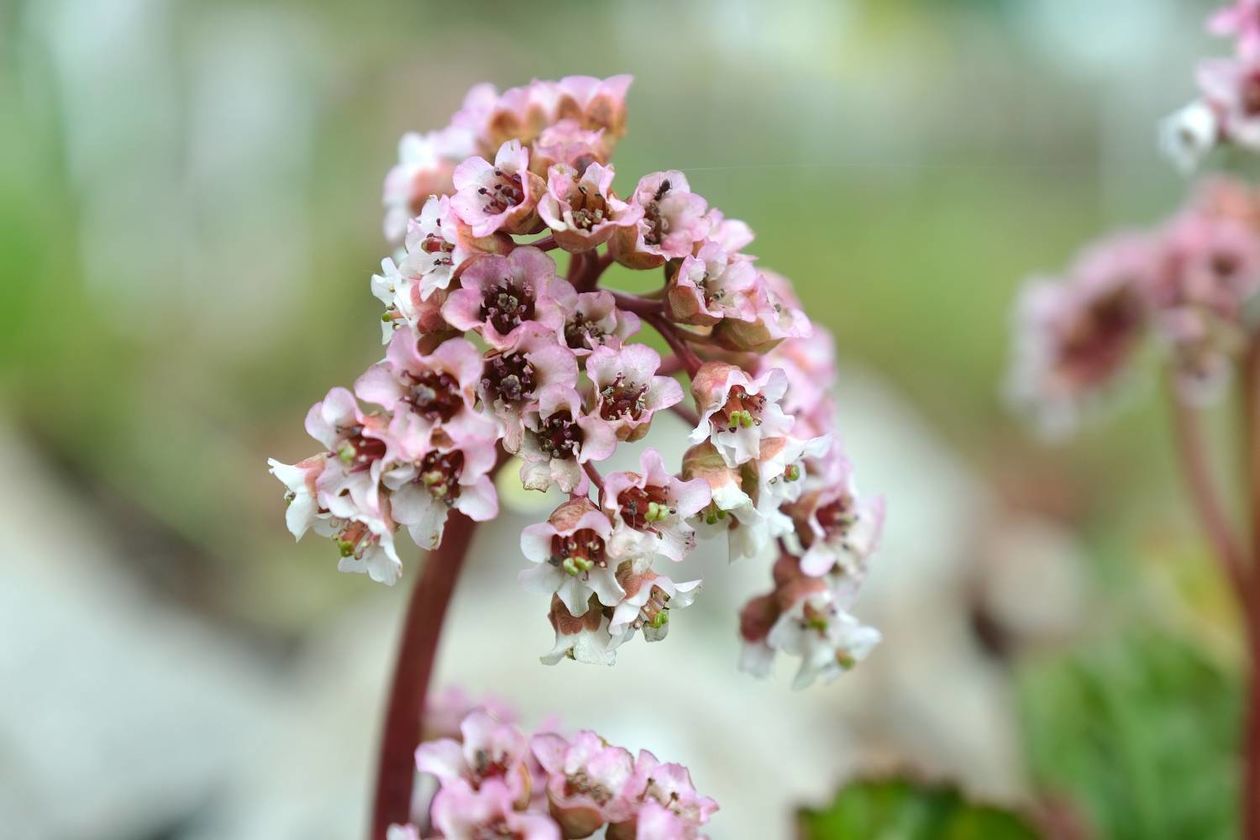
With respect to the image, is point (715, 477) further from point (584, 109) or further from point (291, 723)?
point (291, 723)

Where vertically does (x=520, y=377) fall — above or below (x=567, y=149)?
below

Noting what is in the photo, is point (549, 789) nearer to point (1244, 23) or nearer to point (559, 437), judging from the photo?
point (559, 437)

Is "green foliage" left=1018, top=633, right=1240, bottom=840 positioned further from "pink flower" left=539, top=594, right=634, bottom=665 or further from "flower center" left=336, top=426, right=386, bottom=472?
"flower center" left=336, top=426, right=386, bottom=472

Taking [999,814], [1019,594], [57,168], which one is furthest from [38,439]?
[999,814]

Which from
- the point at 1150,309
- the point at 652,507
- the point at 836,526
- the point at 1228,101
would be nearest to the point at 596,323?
the point at 652,507

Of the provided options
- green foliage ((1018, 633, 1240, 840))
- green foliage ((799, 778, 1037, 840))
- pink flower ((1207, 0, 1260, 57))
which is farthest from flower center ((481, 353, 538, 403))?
green foliage ((1018, 633, 1240, 840))

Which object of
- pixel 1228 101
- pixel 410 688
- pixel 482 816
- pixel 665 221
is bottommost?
pixel 482 816
